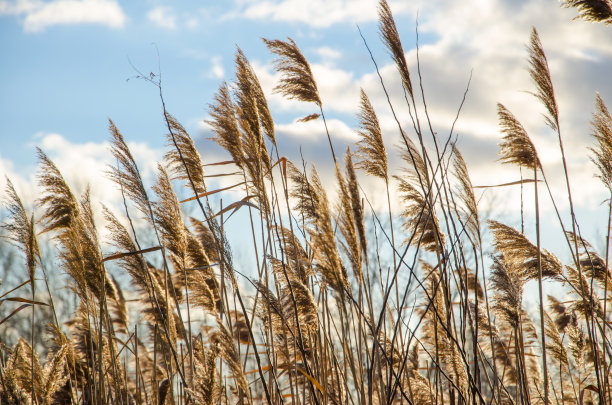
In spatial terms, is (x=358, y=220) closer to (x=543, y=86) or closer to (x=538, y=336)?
(x=543, y=86)

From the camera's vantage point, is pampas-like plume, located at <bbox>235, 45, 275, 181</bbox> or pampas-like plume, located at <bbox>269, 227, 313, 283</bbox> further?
pampas-like plume, located at <bbox>235, 45, 275, 181</bbox>

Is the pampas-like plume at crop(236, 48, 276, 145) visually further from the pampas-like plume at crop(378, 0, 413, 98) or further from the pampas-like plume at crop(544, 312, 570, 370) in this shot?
the pampas-like plume at crop(544, 312, 570, 370)

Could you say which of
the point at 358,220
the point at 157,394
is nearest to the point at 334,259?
the point at 358,220

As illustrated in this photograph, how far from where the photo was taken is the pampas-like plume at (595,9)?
2.99 meters

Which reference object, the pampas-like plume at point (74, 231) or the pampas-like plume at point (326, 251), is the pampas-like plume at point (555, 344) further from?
the pampas-like plume at point (74, 231)

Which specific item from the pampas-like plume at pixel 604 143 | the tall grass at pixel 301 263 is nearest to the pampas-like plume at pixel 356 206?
the tall grass at pixel 301 263

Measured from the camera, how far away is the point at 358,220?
3.03 metres

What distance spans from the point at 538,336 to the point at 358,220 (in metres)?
2.03

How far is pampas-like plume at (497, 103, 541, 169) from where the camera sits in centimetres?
333

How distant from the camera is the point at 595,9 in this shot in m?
3.04

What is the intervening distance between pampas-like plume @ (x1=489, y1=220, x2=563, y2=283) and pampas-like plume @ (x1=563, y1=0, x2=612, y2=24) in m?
1.35

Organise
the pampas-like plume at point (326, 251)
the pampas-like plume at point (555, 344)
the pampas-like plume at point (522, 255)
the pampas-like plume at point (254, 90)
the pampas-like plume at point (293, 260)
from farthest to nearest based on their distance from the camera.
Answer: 1. the pampas-like plume at point (555, 344)
2. the pampas-like plume at point (254, 90)
3. the pampas-like plume at point (522, 255)
4. the pampas-like plume at point (293, 260)
5. the pampas-like plume at point (326, 251)

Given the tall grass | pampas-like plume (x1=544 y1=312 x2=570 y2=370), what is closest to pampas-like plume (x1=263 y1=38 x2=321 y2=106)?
the tall grass

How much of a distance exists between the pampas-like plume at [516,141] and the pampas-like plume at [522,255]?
584 mm
